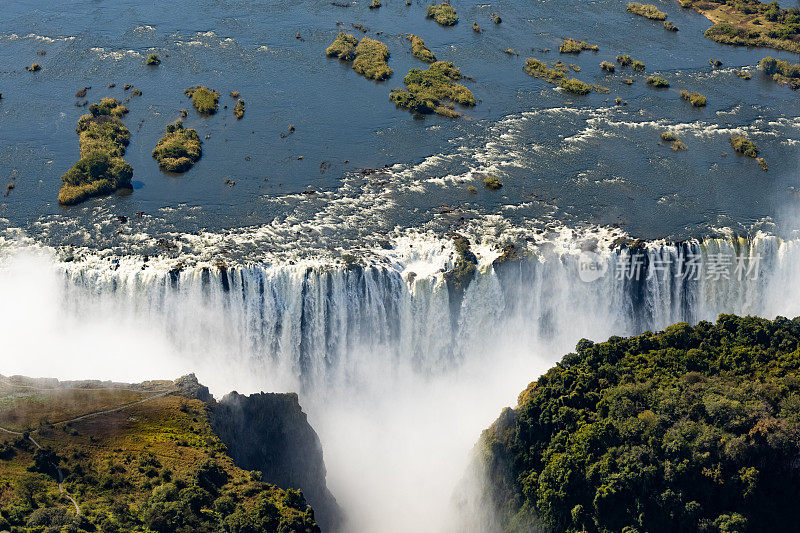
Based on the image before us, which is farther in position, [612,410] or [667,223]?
[667,223]

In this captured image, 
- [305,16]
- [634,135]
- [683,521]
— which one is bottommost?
[683,521]

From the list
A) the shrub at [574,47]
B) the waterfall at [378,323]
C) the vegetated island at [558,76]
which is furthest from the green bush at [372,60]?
the waterfall at [378,323]

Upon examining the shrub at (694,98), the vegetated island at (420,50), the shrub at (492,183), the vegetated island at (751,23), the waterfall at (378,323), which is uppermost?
the vegetated island at (751,23)

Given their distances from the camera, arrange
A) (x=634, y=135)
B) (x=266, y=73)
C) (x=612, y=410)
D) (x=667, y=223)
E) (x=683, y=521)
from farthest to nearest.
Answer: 1. (x=266, y=73)
2. (x=634, y=135)
3. (x=667, y=223)
4. (x=612, y=410)
5. (x=683, y=521)

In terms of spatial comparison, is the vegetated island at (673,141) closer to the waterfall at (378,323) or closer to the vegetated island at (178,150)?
the waterfall at (378,323)

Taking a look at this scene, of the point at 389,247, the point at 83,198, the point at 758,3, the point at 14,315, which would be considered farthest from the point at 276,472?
the point at 758,3

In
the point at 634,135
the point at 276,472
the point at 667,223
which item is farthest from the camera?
the point at 634,135

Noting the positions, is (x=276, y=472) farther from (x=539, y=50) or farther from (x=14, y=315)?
(x=539, y=50)
